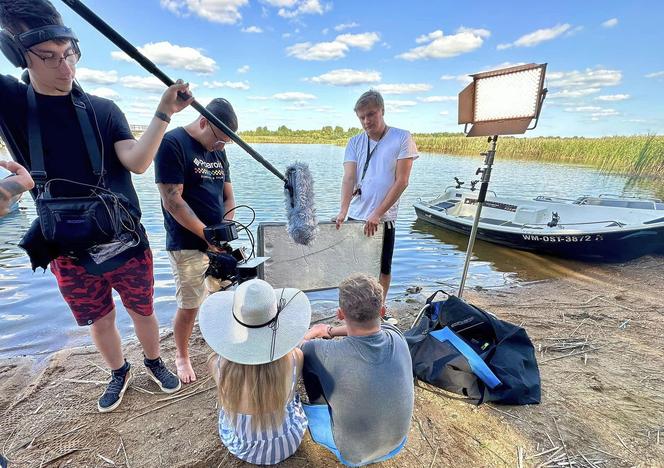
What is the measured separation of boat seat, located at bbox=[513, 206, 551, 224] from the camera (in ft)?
23.7

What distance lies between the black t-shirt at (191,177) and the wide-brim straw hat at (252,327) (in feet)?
2.79

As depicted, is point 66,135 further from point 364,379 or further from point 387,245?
point 387,245

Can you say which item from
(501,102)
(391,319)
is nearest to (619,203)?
(501,102)


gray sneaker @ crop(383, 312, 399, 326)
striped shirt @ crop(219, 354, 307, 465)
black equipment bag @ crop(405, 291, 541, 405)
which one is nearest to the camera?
striped shirt @ crop(219, 354, 307, 465)

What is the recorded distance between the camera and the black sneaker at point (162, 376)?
87.1 inches

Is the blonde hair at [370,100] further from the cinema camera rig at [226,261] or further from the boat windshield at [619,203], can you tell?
the boat windshield at [619,203]

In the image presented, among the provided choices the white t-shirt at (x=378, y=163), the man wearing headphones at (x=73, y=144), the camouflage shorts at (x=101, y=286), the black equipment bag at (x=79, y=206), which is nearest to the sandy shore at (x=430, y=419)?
the man wearing headphones at (x=73, y=144)

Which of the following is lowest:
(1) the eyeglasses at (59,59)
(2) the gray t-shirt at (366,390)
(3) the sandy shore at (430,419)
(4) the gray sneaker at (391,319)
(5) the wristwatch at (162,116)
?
(4) the gray sneaker at (391,319)

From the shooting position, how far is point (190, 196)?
209 centimetres

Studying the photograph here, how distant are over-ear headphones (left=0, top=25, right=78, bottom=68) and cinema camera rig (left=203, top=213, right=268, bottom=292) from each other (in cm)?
108

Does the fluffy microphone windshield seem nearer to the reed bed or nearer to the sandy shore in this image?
the sandy shore

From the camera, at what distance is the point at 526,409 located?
212cm

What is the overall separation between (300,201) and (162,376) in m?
1.57

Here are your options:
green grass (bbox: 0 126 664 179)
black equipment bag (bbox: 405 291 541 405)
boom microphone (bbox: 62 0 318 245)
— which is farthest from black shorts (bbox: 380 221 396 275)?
green grass (bbox: 0 126 664 179)
